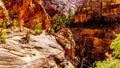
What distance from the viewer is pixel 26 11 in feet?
143

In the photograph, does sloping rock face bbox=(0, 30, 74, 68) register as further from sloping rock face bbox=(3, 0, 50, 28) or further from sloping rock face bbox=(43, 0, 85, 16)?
sloping rock face bbox=(43, 0, 85, 16)

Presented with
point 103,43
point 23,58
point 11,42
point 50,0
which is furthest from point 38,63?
point 50,0

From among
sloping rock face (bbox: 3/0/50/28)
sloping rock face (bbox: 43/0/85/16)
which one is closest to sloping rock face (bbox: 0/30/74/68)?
sloping rock face (bbox: 3/0/50/28)

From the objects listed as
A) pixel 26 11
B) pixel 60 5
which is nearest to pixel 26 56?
pixel 26 11

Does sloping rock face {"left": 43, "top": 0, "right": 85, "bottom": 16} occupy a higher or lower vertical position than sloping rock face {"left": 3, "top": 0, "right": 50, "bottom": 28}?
lower

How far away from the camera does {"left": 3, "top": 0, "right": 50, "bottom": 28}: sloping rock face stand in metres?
39.8

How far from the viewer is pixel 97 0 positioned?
59.3 metres

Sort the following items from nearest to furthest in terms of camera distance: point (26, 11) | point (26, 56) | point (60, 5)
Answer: point (26, 56) → point (26, 11) → point (60, 5)

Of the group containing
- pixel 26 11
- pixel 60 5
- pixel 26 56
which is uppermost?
pixel 26 56

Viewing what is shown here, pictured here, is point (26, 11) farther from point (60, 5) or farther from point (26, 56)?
point (60, 5)

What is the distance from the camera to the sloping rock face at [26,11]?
3975 centimetres

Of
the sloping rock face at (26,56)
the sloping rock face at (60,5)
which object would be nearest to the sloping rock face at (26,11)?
the sloping rock face at (26,56)

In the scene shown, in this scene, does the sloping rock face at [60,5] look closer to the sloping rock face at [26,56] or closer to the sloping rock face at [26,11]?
the sloping rock face at [26,11]

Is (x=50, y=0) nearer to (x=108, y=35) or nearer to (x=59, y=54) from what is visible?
(x=108, y=35)
